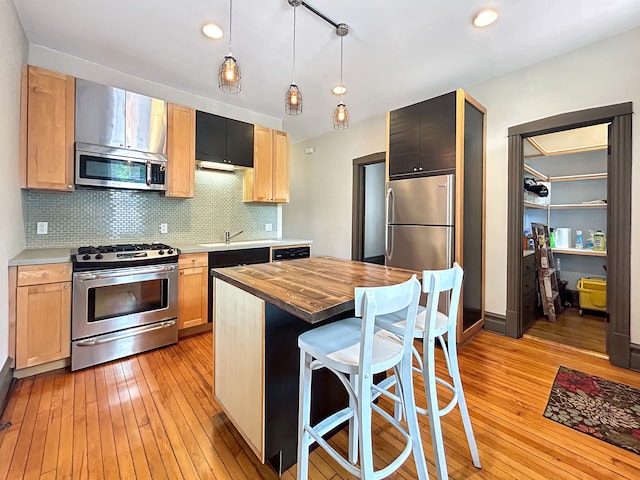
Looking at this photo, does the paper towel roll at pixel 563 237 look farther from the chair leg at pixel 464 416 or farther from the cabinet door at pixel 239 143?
the cabinet door at pixel 239 143

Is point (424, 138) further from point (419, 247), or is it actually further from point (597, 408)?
point (597, 408)

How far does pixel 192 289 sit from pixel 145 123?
1810 mm

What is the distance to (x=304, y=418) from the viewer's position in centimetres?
126

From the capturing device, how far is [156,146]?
3.09 metres

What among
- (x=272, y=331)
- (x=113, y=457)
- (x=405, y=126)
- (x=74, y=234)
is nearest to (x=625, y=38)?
(x=405, y=126)

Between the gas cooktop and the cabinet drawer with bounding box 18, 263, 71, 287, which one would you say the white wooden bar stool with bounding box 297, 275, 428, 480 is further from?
the cabinet drawer with bounding box 18, 263, 71, 287

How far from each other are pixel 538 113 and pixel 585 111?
0.38 meters

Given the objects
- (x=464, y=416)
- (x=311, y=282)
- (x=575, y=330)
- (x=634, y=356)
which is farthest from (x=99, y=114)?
(x=575, y=330)

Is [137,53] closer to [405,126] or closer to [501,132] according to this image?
[405,126]

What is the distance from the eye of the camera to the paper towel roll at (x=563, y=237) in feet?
13.5

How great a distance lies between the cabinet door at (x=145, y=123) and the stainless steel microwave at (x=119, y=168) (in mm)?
91

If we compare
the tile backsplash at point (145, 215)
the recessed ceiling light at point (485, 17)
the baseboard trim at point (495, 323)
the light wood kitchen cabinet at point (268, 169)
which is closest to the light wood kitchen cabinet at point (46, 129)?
the tile backsplash at point (145, 215)

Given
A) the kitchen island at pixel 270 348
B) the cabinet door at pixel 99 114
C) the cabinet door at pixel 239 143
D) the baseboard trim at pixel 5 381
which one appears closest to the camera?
the kitchen island at pixel 270 348

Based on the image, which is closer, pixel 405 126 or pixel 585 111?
pixel 585 111
